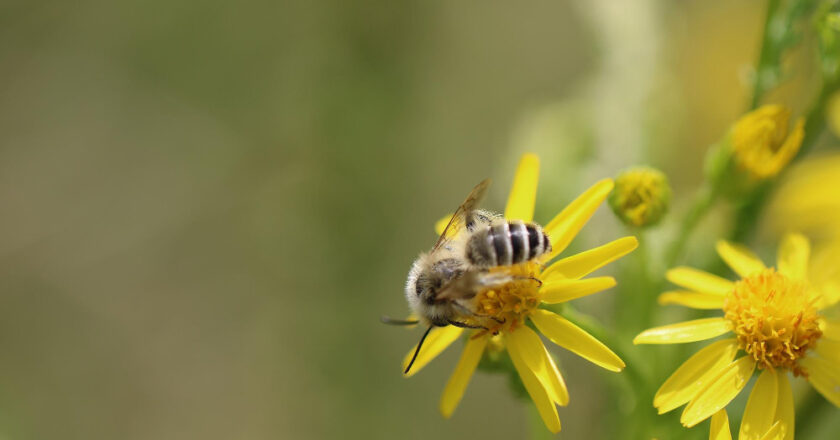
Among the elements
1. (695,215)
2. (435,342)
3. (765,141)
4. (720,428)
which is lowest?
(435,342)

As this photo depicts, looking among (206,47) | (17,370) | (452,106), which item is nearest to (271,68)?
(206,47)

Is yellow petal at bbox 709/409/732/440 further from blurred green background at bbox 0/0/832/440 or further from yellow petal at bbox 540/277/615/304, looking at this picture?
blurred green background at bbox 0/0/832/440

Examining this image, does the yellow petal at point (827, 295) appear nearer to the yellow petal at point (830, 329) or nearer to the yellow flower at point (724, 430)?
the yellow petal at point (830, 329)

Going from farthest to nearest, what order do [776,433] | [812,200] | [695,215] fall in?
1. [812,200]
2. [695,215]
3. [776,433]

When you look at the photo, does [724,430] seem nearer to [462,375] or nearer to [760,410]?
[760,410]

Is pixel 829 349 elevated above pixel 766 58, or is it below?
below

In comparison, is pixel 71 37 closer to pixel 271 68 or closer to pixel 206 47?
pixel 206 47

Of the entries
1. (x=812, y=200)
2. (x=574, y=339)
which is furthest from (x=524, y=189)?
(x=812, y=200)
